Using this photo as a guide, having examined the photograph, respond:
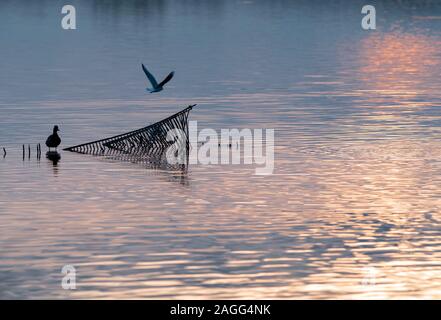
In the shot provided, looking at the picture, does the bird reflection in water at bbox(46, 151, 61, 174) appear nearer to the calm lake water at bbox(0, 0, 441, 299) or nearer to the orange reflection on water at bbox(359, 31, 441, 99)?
the calm lake water at bbox(0, 0, 441, 299)

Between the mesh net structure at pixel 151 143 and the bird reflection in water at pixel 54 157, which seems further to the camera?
the mesh net structure at pixel 151 143

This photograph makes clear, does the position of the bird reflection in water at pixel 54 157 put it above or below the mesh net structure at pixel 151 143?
below

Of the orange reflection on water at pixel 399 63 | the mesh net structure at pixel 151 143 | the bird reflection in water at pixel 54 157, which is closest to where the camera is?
the bird reflection in water at pixel 54 157

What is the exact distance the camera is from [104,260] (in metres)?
38.7

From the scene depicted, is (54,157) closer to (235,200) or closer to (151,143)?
(151,143)

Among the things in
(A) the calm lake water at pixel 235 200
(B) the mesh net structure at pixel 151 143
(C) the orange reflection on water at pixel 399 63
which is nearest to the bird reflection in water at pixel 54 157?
(A) the calm lake water at pixel 235 200

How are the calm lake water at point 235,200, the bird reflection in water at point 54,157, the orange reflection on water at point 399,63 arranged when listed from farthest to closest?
the orange reflection on water at point 399,63 < the bird reflection in water at point 54,157 < the calm lake water at point 235,200

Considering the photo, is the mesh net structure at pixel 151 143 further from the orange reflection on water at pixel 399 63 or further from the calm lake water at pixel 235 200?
the orange reflection on water at pixel 399 63

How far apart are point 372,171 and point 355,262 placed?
19.5m

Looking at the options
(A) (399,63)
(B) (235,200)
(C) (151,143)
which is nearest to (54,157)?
(C) (151,143)

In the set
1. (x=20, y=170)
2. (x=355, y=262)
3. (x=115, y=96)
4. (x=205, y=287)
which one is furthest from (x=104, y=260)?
(x=115, y=96)

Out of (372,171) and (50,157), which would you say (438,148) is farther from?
(50,157)

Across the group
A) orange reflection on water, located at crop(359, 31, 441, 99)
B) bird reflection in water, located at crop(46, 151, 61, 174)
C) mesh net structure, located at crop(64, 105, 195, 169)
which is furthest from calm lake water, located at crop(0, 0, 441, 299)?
mesh net structure, located at crop(64, 105, 195, 169)

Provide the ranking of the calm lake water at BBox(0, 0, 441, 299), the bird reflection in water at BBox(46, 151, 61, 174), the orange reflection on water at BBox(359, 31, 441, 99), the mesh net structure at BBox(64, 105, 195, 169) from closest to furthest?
the calm lake water at BBox(0, 0, 441, 299) → the bird reflection in water at BBox(46, 151, 61, 174) → the mesh net structure at BBox(64, 105, 195, 169) → the orange reflection on water at BBox(359, 31, 441, 99)
